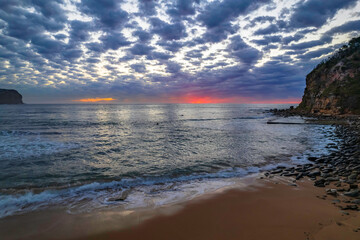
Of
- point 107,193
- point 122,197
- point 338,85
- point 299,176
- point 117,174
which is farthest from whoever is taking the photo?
point 338,85

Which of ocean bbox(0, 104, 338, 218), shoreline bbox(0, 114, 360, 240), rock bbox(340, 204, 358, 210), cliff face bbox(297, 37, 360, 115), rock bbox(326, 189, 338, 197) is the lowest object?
ocean bbox(0, 104, 338, 218)

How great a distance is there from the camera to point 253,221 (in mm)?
5258

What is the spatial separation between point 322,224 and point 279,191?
97.1 inches

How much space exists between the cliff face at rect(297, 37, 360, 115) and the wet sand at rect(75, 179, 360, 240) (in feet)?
157

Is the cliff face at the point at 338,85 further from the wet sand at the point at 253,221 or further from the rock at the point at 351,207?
the wet sand at the point at 253,221

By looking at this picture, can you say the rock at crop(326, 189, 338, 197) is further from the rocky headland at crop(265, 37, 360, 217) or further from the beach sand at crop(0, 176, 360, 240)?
the beach sand at crop(0, 176, 360, 240)

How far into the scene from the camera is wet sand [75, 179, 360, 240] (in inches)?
182

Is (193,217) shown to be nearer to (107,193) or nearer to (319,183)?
(107,193)

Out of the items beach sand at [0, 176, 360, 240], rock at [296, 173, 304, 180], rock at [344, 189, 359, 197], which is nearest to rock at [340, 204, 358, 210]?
beach sand at [0, 176, 360, 240]

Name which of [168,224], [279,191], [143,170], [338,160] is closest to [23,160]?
[143,170]

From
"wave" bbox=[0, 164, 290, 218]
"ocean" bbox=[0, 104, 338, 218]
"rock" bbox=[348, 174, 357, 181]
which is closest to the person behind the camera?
"wave" bbox=[0, 164, 290, 218]

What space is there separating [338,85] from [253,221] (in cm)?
5490

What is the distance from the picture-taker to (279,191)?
7348 mm

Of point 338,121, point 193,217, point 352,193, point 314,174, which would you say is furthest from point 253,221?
point 338,121
